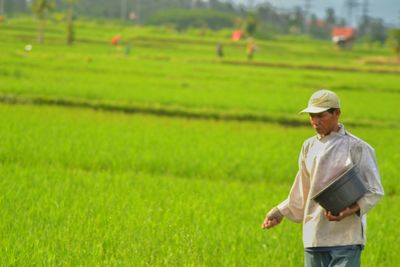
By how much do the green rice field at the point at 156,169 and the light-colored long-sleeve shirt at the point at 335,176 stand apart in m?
0.88

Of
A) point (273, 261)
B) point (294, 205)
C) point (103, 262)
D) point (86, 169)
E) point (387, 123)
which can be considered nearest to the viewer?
point (294, 205)

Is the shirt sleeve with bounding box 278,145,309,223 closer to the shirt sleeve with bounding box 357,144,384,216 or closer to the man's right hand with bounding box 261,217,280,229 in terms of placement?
the man's right hand with bounding box 261,217,280,229

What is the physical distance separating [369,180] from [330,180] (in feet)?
0.54

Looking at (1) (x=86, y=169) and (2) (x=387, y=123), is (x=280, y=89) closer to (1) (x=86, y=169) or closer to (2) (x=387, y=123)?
(2) (x=387, y=123)

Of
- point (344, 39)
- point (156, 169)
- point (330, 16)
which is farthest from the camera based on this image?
point (330, 16)

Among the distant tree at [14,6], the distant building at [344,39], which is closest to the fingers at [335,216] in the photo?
the distant building at [344,39]

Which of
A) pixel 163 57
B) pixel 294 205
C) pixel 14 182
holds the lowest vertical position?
pixel 163 57

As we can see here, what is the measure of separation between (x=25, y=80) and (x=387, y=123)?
7.67 m

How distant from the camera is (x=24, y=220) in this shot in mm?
4539

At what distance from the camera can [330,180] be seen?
10.4 feet

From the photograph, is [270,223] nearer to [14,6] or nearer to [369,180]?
[369,180]

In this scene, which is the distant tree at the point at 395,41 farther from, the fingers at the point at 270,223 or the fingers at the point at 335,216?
the fingers at the point at 335,216

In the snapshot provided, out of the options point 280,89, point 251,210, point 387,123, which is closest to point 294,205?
point 251,210

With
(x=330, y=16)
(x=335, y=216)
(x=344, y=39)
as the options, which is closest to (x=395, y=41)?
(x=344, y=39)
